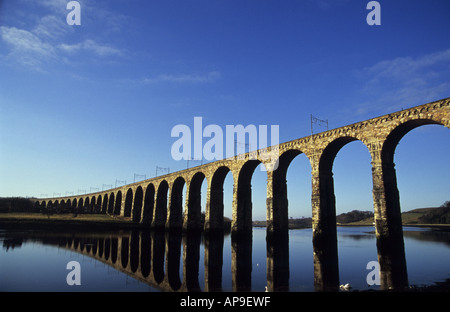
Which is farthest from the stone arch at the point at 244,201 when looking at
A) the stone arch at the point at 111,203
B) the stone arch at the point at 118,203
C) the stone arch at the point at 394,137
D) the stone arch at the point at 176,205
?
the stone arch at the point at 111,203

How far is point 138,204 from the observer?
60844 mm

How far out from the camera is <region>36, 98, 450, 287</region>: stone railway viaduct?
19281 mm

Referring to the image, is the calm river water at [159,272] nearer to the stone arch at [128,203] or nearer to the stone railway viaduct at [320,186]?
the stone railway viaduct at [320,186]

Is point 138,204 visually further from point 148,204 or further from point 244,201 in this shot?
point 244,201

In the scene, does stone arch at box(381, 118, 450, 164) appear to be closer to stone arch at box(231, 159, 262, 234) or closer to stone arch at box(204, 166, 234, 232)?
stone arch at box(231, 159, 262, 234)

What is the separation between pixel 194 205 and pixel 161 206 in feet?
40.9

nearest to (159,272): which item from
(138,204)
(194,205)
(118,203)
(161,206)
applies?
(194,205)

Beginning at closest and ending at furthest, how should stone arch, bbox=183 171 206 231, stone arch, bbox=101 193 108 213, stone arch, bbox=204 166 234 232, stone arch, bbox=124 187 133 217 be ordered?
1. stone arch, bbox=204 166 234 232
2. stone arch, bbox=183 171 206 231
3. stone arch, bbox=124 187 133 217
4. stone arch, bbox=101 193 108 213

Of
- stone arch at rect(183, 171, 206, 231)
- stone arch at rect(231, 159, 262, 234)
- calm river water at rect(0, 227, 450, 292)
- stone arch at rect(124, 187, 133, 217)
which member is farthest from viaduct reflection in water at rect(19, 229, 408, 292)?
stone arch at rect(124, 187, 133, 217)

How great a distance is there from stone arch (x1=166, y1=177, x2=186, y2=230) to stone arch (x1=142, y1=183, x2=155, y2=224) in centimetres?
920

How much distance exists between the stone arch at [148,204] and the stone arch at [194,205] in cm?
1538

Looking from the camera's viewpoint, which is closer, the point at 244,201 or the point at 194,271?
the point at 194,271

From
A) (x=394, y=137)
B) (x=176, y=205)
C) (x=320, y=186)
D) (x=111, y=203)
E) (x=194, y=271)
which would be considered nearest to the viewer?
(x=194, y=271)
